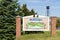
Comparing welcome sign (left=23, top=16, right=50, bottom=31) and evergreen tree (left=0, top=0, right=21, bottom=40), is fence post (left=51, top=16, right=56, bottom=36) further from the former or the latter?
evergreen tree (left=0, top=0, right=21, bottom=40)

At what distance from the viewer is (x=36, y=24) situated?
21.9 metres

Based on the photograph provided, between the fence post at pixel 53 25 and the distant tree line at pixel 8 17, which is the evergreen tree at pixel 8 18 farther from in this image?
the fence post at pixel 53 25

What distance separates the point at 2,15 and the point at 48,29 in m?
7.27

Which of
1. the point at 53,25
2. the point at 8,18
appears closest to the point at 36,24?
→ the point at 53,25

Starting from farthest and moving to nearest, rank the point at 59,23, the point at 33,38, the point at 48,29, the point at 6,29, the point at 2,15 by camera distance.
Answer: the point at 59,23 → the point at 2,15 → the point at 6,29 → the point at 48,29 → the point at 33,38

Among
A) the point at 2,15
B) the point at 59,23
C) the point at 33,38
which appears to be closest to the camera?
the point at 33,38

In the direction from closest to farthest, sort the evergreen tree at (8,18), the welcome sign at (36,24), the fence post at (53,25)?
the fence post at (53,25) < the welcome sign at (36,24) < the evergreen tree at (8,18)

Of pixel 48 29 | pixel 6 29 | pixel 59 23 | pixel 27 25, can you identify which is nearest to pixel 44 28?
pixel 48 29

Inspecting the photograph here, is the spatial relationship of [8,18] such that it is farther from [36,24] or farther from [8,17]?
[36,24]

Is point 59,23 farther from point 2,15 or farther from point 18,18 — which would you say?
point 18,18

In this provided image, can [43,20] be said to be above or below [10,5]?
below

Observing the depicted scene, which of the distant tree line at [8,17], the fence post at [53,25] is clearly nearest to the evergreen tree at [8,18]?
the distant tree line at [8,17]

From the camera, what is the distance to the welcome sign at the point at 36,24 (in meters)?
21.9

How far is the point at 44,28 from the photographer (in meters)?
21.9
